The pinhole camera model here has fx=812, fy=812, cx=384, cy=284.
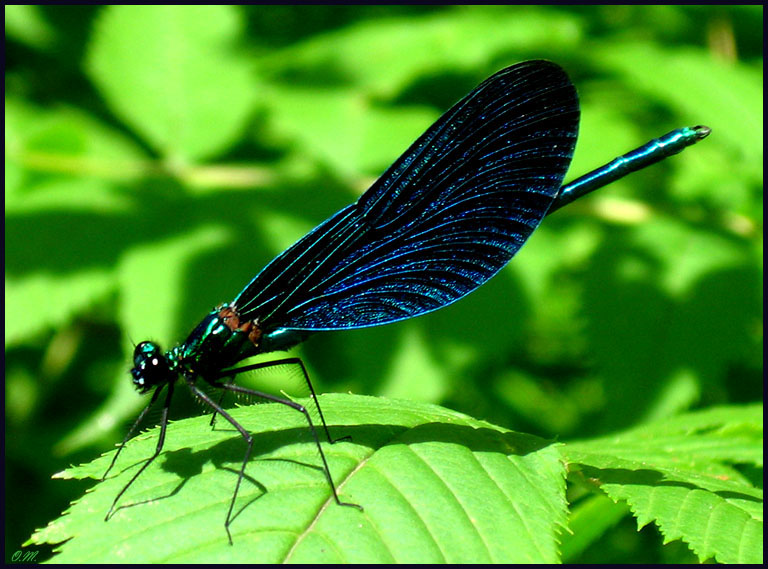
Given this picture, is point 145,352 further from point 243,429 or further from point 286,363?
point 243,429

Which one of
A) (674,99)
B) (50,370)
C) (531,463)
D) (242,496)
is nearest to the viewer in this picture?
(242,496)

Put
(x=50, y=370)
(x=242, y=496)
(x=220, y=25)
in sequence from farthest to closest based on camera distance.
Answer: (x=50, y=370) < (x=220, y=25) < (x=242, y=496)

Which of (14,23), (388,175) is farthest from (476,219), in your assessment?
(14,23)

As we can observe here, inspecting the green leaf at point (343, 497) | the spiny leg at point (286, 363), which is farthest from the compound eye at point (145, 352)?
the green leaf at point (343, 497)

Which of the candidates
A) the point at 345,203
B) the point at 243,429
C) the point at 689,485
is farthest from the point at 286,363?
the point at 345,203

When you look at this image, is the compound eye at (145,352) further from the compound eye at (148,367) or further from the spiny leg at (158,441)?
the spiny leg at (158,441)

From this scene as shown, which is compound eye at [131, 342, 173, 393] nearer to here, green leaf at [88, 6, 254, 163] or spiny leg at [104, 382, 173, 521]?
spiny leg at [104, 382, 173, 521]

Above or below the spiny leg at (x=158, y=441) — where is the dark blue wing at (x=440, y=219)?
above

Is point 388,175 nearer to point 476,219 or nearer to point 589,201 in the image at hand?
point 476,219
